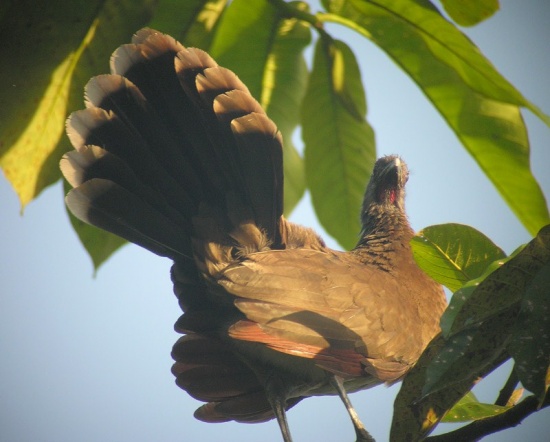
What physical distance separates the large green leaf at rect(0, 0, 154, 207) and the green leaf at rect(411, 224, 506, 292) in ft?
4.31

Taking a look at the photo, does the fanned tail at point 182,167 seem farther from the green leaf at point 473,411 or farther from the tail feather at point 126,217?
the green leaf at point 473,411

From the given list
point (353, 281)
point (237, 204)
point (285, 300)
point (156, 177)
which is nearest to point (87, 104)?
point (156, 177)

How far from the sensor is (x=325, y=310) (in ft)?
9.61

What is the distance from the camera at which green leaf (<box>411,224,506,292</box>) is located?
2047mm

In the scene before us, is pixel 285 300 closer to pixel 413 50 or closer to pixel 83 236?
pixel 83 236

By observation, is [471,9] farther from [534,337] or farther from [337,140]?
[534,337]

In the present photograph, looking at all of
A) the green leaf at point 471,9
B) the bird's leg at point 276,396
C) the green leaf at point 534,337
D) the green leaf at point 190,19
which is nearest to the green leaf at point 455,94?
the green leaf at point 471,9

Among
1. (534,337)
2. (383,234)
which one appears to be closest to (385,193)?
(383,234)

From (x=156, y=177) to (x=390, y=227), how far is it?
1.62 m

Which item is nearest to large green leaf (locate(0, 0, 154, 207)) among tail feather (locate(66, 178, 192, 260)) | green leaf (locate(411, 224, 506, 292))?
tail feather (locate(66, 178, 192, 260))

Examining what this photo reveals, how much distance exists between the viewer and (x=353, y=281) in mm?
3150

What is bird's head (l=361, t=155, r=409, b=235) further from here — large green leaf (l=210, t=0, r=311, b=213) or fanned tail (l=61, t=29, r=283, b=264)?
large green leaf (l=210, t=0, r=311, b=213)

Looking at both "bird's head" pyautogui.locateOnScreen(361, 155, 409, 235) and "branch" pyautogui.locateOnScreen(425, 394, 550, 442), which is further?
"bird's head" pyautogui.locateOnScreen(361, 155, 409, 235)


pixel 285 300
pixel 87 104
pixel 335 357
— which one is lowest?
pixel 335 357
